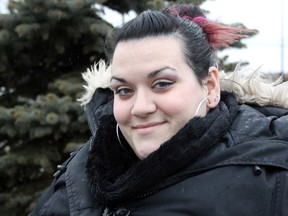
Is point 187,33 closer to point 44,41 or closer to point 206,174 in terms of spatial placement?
point 206,174

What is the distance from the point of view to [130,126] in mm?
1802

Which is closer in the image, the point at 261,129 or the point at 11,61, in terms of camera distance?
the point at 261,129

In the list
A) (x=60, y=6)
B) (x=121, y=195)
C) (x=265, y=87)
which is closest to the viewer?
(x=121, y=195)

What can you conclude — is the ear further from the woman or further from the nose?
the nose

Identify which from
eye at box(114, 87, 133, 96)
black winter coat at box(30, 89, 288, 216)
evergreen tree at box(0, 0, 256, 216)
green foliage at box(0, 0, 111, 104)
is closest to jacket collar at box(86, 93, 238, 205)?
black winter coat at box(30, 89, 288, 216)

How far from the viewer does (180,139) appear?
1705 mm

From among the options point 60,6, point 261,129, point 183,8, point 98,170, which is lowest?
point 60,6

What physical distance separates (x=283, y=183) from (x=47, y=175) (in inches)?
118

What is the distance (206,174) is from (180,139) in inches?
6.0

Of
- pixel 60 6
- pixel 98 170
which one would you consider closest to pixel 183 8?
pixel 98 170

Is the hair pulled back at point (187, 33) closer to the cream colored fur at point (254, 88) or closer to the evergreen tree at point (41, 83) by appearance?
the cream colored fur at point (254, 88)

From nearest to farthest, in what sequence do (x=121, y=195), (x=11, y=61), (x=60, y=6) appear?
(x=121, y=195) < (x=60, y=6) < (x=11, y=61)

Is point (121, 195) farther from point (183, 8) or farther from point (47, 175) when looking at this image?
point (47, 175)

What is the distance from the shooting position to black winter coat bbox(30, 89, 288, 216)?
1642mm
